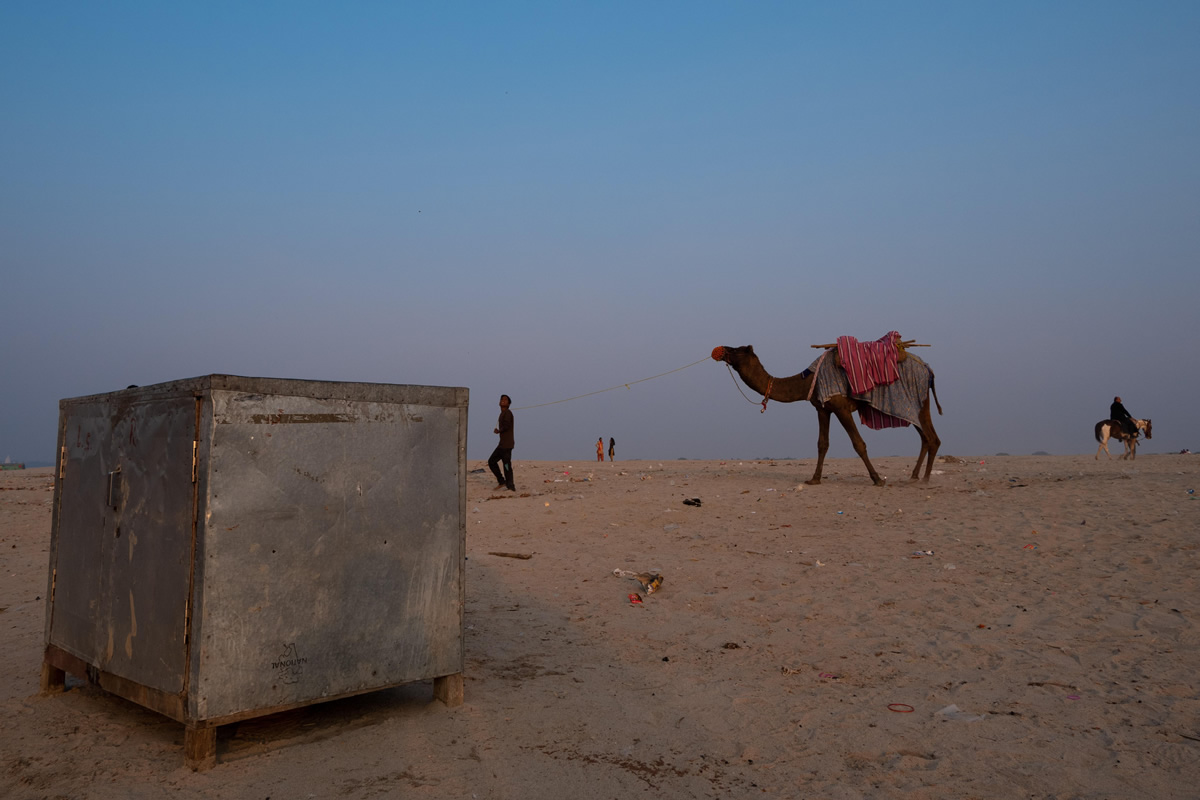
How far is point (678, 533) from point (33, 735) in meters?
6.90

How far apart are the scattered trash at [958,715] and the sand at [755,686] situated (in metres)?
0.02

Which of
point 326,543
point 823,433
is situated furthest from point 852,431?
point 326,543

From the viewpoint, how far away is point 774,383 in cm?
1471

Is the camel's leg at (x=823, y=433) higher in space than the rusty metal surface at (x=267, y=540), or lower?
higher

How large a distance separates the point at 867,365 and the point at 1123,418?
39.2ft

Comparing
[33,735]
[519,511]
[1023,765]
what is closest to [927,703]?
[1023,765]

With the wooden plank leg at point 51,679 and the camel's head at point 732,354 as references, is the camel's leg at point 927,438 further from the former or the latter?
the wooden plank leg at point 51,679

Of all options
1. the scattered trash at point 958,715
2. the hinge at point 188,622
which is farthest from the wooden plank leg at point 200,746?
the scattered trash at point 958,715

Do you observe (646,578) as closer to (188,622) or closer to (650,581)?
(650,581)

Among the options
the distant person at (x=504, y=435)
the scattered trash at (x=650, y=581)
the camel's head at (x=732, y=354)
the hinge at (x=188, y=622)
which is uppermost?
the camel's head at (x=732, y=354)

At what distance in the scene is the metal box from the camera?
3424 millimetres

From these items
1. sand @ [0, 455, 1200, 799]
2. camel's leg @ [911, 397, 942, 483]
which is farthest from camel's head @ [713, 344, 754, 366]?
sand @ [0, 455, 1200, 799]

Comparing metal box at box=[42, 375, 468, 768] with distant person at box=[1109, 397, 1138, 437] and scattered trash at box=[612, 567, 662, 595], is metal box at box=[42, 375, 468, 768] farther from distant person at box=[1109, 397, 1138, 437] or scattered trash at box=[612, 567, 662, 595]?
distant person at box=[1109, 397, 1138, 437]

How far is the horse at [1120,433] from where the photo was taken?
69.3ft
